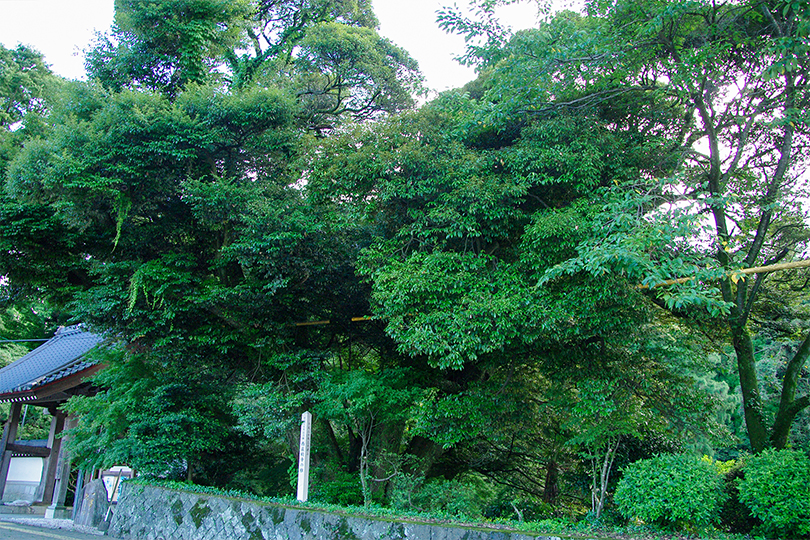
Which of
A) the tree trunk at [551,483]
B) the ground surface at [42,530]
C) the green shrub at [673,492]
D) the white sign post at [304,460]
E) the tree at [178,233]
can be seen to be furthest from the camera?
the tree trunk at [551,483]

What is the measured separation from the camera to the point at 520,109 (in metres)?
7.62

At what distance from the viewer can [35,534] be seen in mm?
7602

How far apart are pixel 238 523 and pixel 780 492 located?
21.0 feet

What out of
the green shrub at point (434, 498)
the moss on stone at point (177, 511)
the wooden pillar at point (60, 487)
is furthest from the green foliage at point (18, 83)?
the green shrub at point (434, 498)

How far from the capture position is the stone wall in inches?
215

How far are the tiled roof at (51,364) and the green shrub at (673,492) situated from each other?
9057mm

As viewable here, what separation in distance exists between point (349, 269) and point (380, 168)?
2.23 m

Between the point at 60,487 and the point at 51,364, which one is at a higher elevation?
the point at 51,364

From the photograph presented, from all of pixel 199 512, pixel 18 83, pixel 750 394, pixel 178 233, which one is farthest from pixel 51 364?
pixel 750 394

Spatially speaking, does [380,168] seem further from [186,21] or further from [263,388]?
[186,21]

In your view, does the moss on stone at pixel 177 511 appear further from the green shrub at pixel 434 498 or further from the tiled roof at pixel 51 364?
the tiled roof at pixel 51 364

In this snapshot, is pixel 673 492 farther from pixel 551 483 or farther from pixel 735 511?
pixel 551 483

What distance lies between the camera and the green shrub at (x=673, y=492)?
17.4ft

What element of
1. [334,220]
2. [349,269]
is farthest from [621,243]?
[349,269]
